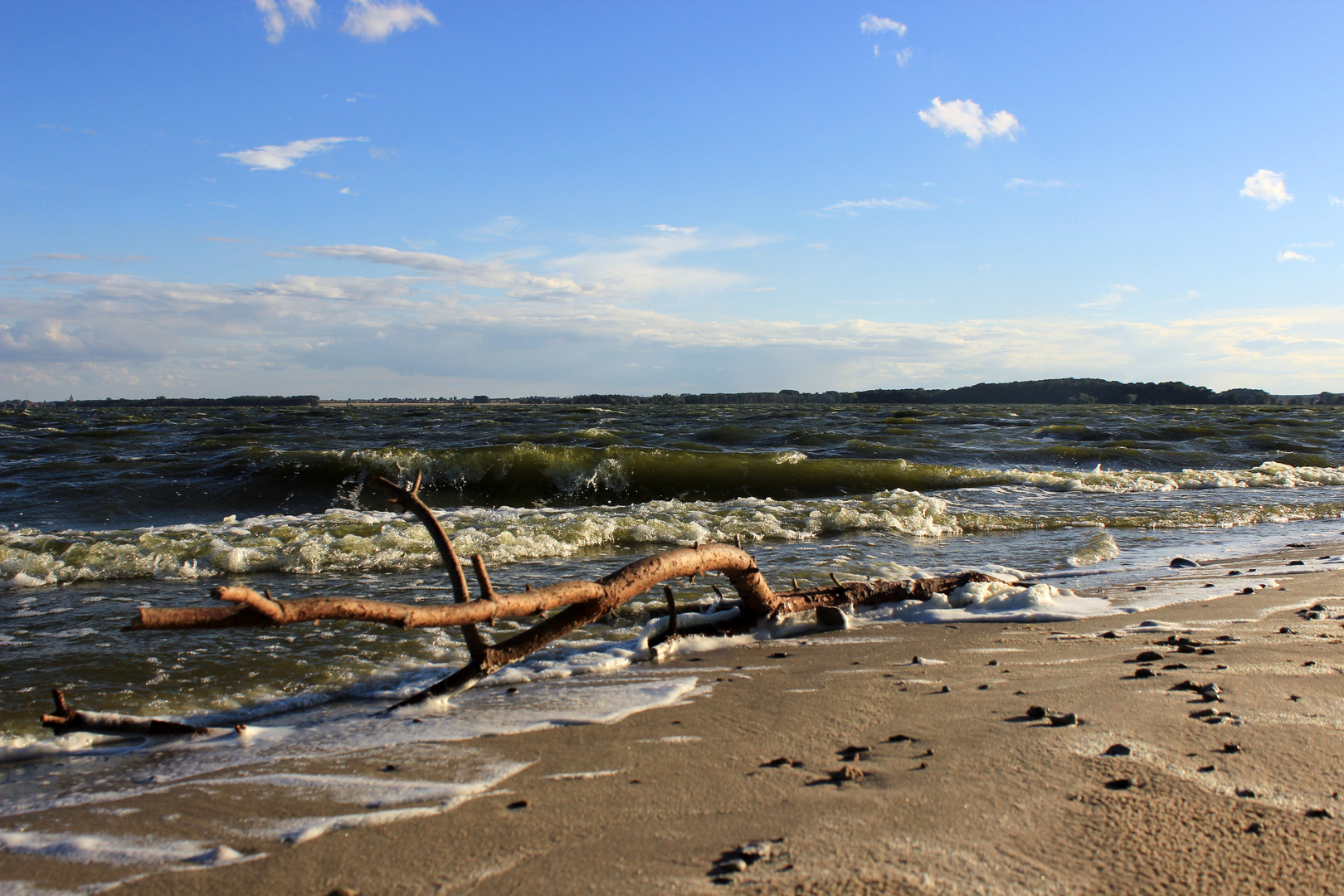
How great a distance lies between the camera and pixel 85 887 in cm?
174

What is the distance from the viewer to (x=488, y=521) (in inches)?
316

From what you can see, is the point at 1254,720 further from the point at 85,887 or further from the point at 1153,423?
the point at 1153,423

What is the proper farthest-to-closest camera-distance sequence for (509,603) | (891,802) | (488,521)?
(488,521), (509,603), (891,802)

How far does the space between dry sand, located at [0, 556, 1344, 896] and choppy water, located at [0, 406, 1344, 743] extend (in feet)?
4.96

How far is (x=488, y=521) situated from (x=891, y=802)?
664 centimetres

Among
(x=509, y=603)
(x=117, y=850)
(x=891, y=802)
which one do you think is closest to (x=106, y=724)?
(x=117, y=850)

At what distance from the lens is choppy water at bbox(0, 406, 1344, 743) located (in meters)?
3.86

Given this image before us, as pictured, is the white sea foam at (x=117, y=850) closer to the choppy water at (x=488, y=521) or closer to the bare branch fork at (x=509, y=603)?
the bare branch fork at (x=509, y=603)

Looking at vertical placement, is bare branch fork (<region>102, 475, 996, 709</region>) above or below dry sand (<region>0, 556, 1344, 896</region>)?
above

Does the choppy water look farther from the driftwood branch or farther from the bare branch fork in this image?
the bare branch fork

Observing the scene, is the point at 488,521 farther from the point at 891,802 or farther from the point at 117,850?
the point at 891,802

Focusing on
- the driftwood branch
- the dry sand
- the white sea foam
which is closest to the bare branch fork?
the dry sand

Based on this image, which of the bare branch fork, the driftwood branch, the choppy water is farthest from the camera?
the choppy water

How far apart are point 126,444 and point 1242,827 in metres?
20.0
